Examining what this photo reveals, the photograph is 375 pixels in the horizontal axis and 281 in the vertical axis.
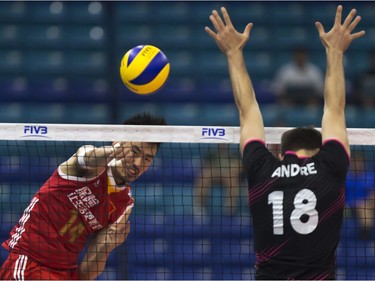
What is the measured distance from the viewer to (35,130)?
302 inches

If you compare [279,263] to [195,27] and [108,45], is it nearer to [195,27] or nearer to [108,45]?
[108,45]

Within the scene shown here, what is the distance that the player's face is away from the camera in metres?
7.86

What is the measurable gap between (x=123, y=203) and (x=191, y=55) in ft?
23.2

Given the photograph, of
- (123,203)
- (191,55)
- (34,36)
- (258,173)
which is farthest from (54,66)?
(258,173)

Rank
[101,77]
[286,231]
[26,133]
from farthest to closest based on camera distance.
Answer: [101,77] < [26,133] < [286,231]

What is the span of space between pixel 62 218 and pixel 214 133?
1.56 m

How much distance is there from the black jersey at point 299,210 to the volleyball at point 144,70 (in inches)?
107

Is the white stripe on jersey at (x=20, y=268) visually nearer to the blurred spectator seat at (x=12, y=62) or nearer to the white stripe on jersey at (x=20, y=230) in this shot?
the white stripe on jersey at (x=20, y=230)

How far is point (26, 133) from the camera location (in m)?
7.68

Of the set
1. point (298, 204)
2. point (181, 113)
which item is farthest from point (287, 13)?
point (298, 204)

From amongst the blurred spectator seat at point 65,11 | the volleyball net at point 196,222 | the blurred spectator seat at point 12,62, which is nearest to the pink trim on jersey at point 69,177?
the volleyball net at point 196,222

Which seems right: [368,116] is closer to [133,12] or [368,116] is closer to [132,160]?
[133,12]

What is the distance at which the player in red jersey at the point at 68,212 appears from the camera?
25.8ft

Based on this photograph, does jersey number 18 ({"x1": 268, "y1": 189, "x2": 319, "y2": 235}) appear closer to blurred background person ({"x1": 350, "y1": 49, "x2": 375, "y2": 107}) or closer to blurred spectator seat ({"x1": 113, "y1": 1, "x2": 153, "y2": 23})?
blurred background person ({"x1": 350, "y1": 49, "x2": 375, "y2": 107})
